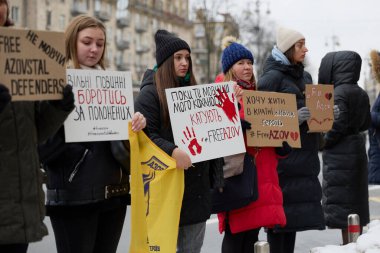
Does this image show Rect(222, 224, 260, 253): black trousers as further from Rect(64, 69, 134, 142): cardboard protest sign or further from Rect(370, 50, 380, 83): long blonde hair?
Rect(370, 50, 380, 83): long blonde hair

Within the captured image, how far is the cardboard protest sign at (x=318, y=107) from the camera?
6.35 metres

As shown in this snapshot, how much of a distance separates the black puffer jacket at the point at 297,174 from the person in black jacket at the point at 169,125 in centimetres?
123

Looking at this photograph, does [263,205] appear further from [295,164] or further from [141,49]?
[141,49]

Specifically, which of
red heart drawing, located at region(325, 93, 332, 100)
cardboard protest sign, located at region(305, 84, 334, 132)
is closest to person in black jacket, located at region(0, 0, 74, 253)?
cardboard protest sign, located at region(305, 84, 334, 132)

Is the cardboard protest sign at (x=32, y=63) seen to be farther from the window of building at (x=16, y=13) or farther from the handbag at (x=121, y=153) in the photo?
the window of building at (x=16, y=13)

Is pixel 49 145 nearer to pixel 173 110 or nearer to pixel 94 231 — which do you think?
pixel 94 231

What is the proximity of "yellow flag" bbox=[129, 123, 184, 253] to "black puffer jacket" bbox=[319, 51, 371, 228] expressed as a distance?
317 cm

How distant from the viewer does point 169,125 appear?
5.06m

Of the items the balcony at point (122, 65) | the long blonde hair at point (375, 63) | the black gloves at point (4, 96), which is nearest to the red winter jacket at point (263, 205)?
the black gloves at point (4, 96)

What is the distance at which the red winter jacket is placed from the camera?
5.63 metres

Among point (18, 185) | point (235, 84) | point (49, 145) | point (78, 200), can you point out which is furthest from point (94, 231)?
point (235, 84)

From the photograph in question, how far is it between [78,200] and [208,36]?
44373 mm

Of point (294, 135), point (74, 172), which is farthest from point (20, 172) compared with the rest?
point (294, 135)

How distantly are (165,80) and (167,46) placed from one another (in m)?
0.23
